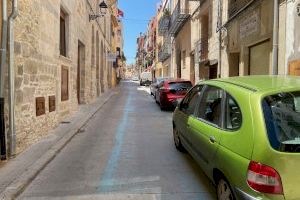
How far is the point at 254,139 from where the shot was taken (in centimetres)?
351

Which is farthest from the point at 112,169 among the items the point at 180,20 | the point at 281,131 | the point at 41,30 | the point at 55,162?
the point at 180,20

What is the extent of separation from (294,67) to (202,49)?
476 inches

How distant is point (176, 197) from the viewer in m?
5.00

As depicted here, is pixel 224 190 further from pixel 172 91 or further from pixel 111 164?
pixel 172 91

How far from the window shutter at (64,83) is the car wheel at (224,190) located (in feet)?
29.2

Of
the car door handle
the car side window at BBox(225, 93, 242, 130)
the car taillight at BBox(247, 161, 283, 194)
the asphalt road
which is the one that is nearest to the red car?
the asphalt road

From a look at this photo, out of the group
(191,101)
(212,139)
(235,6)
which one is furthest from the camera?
(235,6)

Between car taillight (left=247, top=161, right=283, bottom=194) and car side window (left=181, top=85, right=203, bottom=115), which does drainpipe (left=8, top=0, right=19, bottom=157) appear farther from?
car taillight (left=247, top=161, right=283, bottom=194)

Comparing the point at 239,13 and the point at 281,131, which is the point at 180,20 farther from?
the point at 281,131

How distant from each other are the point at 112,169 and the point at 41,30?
4.51 meters

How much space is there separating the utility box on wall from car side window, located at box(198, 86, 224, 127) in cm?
414

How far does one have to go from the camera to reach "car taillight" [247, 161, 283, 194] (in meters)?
3.29

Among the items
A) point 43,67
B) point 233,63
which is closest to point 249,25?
point 233,63

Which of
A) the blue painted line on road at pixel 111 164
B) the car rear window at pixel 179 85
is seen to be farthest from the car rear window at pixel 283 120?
the car rear window at pixel 179 85
